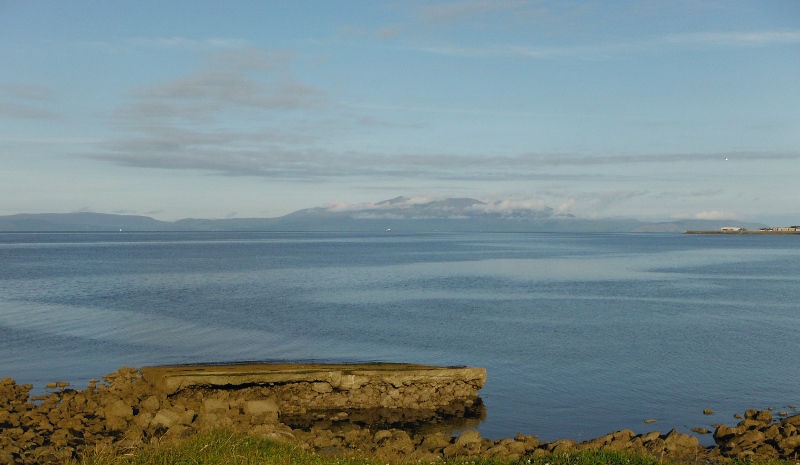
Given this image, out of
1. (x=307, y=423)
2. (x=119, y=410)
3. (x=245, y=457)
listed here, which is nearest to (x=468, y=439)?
(x=307, y=423)

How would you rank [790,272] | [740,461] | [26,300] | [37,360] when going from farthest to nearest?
[790,272]
[26,300]
[37,360]
[740,461]

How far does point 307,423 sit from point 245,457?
907cm

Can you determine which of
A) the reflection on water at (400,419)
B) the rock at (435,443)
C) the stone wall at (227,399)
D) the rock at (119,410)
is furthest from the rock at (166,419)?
the rock at (435,443)

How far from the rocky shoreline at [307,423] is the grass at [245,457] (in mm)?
1248

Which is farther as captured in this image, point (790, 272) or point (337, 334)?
point (790, 272)

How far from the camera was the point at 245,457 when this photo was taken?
14.0m

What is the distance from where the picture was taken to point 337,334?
40125mm

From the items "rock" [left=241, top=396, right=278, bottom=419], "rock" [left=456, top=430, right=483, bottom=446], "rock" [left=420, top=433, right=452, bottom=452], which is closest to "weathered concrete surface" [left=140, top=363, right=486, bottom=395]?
"rock" [left=241, top=396, right=278, bottom=419]

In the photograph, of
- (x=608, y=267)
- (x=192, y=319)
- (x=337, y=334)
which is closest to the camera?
(x=337, y=334)

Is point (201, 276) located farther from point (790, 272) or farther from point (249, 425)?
→ point (790, 272)

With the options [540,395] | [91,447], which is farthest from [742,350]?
[91,447]

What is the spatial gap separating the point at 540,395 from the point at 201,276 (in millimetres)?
63602

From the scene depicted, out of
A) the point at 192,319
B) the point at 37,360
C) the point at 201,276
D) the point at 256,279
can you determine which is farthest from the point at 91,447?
the point at 201,276

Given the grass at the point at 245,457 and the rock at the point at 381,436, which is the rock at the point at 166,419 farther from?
the rock at the point at 381,436
